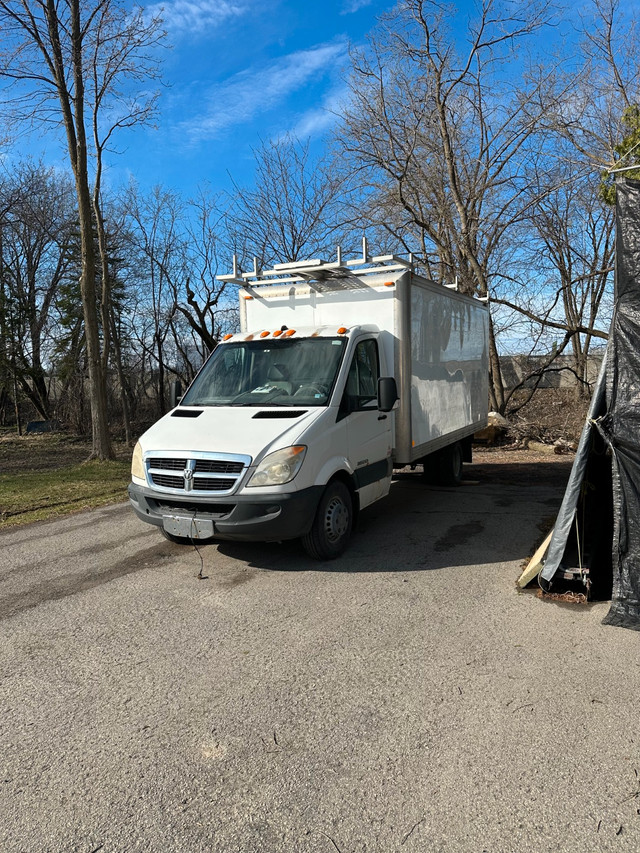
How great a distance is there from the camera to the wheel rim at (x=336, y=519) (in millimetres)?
6127

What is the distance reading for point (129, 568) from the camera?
6098 millimetres

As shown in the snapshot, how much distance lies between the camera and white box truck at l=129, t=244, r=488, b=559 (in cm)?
555

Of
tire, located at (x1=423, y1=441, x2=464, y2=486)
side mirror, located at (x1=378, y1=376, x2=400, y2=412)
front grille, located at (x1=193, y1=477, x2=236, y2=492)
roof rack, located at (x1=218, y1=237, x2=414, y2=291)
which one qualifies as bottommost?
tire, located at (x1=423, y1=441, x2=464, y2=486)

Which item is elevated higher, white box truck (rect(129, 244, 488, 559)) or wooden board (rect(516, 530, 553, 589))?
white box truck (rect(129, 244, 488, 559))

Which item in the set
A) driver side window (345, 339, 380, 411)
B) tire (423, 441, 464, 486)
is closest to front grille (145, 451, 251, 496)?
driver side window (345, 339, 380, 411)

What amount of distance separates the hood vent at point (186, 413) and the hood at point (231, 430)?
1 cm

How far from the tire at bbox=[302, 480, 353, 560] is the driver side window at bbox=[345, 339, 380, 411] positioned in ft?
2.93

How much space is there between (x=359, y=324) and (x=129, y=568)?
370cm

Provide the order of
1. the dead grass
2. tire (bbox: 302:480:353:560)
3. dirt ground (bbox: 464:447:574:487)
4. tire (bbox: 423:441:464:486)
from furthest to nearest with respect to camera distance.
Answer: dirt ground (bbox: 464:447:574:487) → tire (bbox: 423:441:464:486) → the dead grass → tire (bbox: 302:480:353:560)

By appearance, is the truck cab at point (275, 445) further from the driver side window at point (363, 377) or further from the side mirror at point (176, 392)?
the side mirror at point (176, 392)

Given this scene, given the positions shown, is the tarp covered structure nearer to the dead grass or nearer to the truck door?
the truck door

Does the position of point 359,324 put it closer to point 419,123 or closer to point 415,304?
point 415,304

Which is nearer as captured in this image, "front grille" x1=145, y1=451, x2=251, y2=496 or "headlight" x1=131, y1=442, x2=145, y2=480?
"front grille" x1=145, y1=451, x2=251, y2=496

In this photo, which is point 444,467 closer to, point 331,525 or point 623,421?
point 331,525
